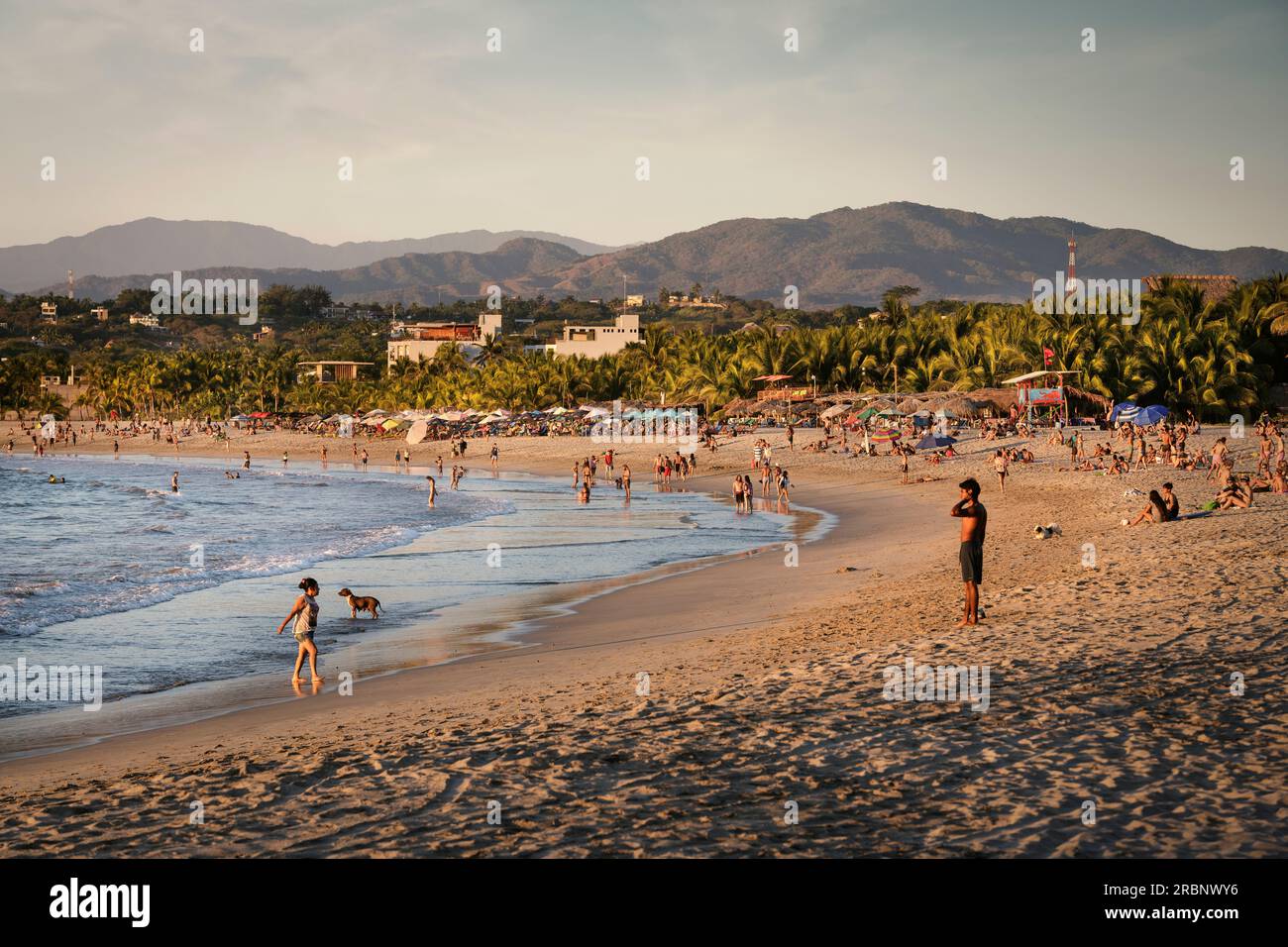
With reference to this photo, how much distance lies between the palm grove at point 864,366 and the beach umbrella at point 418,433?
10799 millimetres

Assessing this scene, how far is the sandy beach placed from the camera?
6.10m

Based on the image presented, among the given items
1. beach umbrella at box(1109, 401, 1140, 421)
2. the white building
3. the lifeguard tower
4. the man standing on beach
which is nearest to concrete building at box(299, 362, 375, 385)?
the white building

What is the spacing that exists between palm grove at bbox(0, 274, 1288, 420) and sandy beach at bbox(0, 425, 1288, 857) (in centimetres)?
4450

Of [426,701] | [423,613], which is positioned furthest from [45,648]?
[426,701]

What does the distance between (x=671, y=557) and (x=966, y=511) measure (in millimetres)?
12664

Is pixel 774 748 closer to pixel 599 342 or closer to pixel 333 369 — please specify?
pixel 599 342

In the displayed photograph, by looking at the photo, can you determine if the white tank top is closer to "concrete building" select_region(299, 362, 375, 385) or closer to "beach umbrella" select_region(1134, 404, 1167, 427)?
"beach umbrella" select_region(1134, 404, 1167, 427)

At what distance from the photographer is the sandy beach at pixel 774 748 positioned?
6.10 meters

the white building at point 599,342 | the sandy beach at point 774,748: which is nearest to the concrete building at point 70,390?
the white building at point 599,342

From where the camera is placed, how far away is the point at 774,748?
A: 7801 millimetres

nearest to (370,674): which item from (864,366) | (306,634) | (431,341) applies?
(306,634)

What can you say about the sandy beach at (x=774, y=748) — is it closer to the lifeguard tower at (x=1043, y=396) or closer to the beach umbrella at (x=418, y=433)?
the lifeguard tower at (x=1043, y=396)
